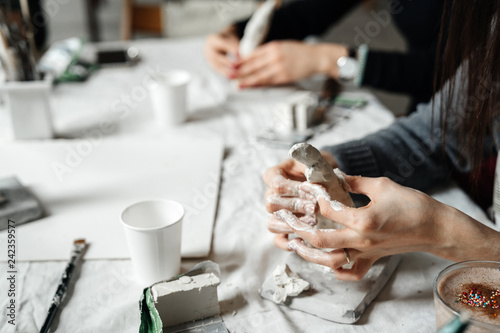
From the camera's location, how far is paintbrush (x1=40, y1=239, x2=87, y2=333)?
22.9 inches

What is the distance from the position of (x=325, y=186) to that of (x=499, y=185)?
29 centimetres

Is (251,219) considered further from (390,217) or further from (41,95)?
(41,95)

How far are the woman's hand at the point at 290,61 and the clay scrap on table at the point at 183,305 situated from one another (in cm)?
88

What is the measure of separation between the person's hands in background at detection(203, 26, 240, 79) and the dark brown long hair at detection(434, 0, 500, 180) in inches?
30.5

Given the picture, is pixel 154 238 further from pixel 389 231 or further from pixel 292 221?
pixel 389 231

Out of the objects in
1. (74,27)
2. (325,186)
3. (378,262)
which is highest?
(325,186)

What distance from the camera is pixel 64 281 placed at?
0.65 metres

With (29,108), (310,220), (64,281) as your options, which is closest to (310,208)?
(310,220)

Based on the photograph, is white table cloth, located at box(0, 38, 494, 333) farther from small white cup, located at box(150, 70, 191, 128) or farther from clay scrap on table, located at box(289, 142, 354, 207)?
clay scrap on table, located at box(289, 142, 354, 207)

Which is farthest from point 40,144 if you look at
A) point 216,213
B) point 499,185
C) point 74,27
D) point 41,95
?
point 74,27

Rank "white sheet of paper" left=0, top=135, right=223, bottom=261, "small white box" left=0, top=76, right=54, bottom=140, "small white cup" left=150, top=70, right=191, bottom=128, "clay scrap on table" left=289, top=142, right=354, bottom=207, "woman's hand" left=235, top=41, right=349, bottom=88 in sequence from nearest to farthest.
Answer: "clay scrap on table" left=289, top=142, right=354, bottom=207
"white sheet of paper" left=0, top=135, right=223, bottom=261
"small white box" left=0, top=76, right=54, bottom=140
"small white cup" left=150, top=70, right=191, bottom=128
"woman's hand" left=235, top=41, right=349, bottom=88

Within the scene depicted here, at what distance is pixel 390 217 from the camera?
0.56 metres

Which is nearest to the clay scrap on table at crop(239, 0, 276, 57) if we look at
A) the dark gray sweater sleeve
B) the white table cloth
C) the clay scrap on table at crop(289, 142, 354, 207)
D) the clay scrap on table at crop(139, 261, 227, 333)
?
the white table cloth

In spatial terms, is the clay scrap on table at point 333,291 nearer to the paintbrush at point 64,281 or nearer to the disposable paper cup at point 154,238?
the disposable paper cup at point 154,238
